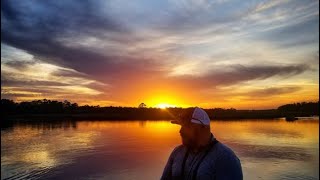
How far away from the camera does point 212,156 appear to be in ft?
10.8

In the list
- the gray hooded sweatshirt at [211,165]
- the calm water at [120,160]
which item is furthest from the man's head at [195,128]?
the calm water at [120,160]

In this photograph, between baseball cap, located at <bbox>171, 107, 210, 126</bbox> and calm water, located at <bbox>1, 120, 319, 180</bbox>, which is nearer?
baseball cap, located at <bbox>171, 107, 210, 126</bbox>

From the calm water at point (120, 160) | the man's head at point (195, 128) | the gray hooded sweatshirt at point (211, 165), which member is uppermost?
the man's head at point (195, 128)

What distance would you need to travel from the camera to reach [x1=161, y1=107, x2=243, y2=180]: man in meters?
3.25

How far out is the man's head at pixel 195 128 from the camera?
3295 mm

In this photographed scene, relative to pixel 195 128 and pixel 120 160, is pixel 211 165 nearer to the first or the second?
pixel 195 128

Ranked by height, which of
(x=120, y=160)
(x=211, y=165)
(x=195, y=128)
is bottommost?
(x=120, y=160)

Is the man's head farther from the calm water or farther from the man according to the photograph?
the calm water

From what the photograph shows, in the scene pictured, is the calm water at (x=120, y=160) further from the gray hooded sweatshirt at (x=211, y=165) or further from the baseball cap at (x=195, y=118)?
the baseball cap at (x=195, y=118)

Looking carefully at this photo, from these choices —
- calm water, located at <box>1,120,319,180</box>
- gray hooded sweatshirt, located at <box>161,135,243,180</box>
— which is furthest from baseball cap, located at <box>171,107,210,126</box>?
calm water, located at <box>1,120,319,180</box>

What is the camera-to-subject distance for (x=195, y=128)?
3.29 meters

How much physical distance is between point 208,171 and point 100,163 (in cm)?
2379

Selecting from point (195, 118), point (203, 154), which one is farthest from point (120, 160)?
point (195, 118)

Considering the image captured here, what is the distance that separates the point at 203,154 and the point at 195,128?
261 mm
